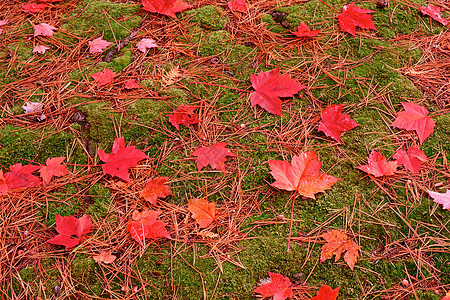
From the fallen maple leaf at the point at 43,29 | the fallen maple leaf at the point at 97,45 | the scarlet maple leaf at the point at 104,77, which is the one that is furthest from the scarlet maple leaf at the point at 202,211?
the fallen maple leaf at the point at 43,29

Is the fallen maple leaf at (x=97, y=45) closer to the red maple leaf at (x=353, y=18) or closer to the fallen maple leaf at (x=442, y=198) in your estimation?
the red maple leaf at (x=353, y=18)

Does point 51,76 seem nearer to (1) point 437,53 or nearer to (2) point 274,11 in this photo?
(2) point 274,11

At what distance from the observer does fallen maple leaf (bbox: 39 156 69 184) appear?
182 cm

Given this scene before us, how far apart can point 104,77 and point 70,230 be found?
101 cm

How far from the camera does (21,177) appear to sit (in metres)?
1.81

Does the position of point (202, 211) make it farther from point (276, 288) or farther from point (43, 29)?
point (43, 29)

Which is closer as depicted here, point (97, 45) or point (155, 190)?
point (155, 190)

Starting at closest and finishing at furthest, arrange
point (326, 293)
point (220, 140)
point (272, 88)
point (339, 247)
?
point (326, 293) < point (339, 247) < point (220, 140) < point (272, 88)

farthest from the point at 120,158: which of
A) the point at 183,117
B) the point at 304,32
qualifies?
the point at 304,32

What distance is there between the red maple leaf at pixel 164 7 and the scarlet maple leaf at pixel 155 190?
132 centimetres

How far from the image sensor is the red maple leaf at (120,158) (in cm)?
181

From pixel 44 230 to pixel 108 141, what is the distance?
0.56 m

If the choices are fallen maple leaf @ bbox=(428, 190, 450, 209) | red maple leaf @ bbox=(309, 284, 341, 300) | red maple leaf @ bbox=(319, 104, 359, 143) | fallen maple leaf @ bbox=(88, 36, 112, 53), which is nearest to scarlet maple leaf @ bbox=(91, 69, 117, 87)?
fallen maple leaf @ bbox=(88, 36, 112, 53)

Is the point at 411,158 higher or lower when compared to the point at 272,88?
lower
